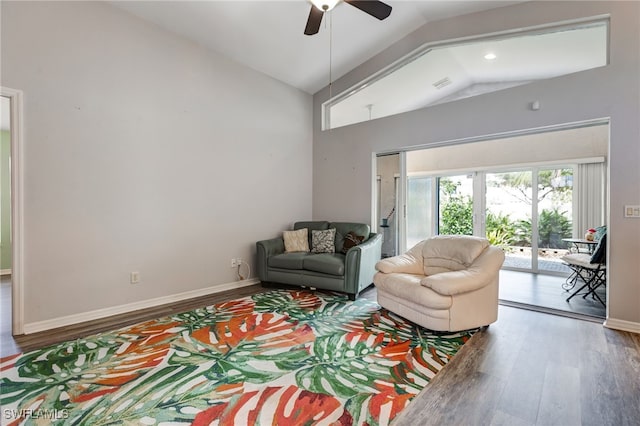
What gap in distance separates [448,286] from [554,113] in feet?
7.68

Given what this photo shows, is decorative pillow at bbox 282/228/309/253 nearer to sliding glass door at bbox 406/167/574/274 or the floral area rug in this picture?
the floral area rug

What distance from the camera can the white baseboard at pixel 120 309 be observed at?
2768mm

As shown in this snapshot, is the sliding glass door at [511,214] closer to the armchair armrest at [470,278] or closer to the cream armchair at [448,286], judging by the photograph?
the cream armchair at [448,286]

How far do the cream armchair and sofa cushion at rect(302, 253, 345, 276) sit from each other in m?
0.63

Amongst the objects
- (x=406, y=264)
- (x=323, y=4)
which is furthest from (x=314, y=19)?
(x=406, y=264)

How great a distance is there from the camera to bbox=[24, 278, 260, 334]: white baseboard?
9.08 feet

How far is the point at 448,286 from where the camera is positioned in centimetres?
257

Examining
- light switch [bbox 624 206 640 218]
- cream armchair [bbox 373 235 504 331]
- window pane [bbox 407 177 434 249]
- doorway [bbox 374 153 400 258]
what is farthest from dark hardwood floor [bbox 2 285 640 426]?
window pane [bbox 407 177 434 249]

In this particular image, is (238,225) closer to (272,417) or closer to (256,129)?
(256,129)

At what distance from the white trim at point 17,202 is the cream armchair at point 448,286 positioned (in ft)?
11.2

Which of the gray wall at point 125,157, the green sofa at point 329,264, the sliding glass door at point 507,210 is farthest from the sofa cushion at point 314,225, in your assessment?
the sliding glass door at point 507,210

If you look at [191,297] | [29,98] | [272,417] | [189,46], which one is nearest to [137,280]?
[191,297]

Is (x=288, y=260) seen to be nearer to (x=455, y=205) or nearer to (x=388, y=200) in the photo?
(x=388, y=200)

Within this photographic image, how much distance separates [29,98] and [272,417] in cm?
341
